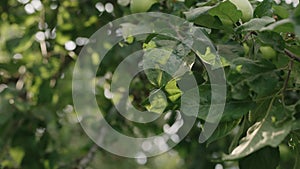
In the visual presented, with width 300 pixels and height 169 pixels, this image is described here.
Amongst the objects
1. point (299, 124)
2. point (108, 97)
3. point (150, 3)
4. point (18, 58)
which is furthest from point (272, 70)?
point (18, 58)

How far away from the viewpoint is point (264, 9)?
72 centimetres

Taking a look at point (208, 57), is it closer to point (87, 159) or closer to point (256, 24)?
point (256, 24)

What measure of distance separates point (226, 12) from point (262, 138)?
0.19m

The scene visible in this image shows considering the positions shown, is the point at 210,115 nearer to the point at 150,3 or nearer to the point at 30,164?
the point at 150,3

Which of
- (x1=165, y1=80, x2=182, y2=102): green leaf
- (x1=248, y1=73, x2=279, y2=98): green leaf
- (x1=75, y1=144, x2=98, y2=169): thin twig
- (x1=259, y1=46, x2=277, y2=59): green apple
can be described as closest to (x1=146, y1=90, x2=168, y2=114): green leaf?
(x1=165, y1=80, x2=182, y2=102): green leaf

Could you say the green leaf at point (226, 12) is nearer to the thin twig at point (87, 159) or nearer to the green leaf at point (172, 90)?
the green leaf at point (172, 90)

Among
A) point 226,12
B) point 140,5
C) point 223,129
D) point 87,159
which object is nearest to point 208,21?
point 226,12

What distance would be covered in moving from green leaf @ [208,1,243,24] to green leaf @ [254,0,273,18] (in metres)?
0.04

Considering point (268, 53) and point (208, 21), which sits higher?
point (208, 21)

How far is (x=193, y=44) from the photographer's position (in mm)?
694

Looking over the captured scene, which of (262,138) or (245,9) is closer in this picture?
(262,138)

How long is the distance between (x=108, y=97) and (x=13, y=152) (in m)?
0.32

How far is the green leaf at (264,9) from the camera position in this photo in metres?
0.71

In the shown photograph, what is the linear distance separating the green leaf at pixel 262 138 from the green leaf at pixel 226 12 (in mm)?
157
